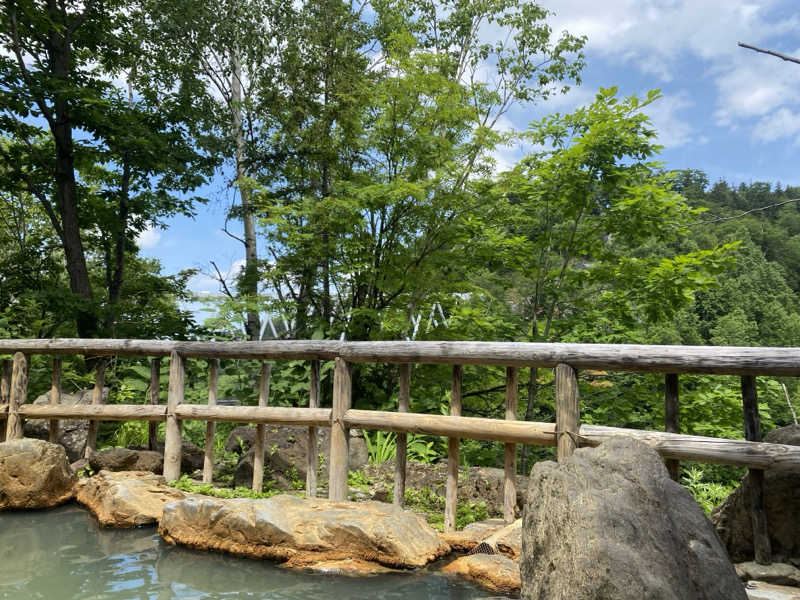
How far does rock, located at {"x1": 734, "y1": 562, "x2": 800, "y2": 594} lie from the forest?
10.1ft

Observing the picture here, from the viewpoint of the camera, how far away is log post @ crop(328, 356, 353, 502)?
548cm

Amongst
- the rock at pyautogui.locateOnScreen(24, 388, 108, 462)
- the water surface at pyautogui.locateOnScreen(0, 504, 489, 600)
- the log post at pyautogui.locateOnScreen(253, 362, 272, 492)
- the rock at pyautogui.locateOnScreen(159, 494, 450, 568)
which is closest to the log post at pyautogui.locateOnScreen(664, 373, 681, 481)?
the water surface at pyautogui.locateOnScreen(0, 504, 489, 600)

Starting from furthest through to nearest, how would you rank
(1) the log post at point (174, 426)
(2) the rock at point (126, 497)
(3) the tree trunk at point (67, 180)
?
1. (3) the tree trunk at point (67, 180)
2. (1) the log post at point (174, 426)
3. (2) the rock at point (126, 497)

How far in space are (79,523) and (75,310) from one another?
5901 mm

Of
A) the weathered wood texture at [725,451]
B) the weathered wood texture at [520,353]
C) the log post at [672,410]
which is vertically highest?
the weathered wood texture at [520,353]

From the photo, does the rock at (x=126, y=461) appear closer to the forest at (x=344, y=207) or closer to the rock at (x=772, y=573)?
the forest at (x=344, y=207)

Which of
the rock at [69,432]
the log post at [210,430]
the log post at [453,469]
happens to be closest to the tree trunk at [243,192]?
the rock at [69,432]

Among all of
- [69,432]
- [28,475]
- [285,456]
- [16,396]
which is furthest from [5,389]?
[285,456]

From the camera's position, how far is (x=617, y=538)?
2.52 meters

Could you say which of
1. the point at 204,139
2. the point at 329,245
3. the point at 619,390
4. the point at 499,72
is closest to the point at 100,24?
the point at 204,139

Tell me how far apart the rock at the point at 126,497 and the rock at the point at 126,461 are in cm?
50

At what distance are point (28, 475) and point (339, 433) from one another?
3.19 m

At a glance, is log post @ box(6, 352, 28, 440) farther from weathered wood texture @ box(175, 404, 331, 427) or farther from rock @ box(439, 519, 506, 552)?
rock @ box(439, 519, 506, 552)

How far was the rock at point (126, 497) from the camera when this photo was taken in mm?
5422
